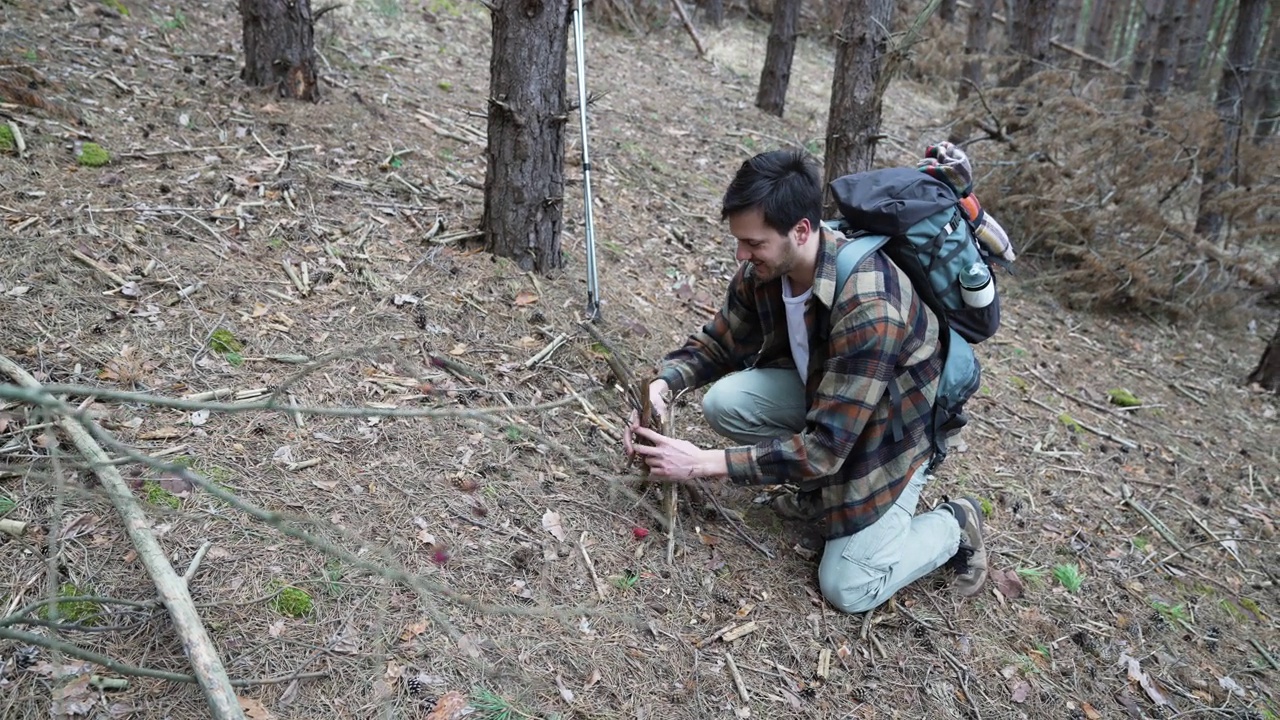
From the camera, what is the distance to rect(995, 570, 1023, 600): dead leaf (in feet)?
12.3

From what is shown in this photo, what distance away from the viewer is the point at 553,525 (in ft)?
10.6

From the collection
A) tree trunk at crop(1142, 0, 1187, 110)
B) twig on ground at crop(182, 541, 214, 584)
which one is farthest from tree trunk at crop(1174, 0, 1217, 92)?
twig on ground at crop(182, 541, 214, 584)

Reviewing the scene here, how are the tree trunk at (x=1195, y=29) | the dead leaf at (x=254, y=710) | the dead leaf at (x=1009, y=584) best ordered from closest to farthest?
the dead leaf at (x=254, y=710) → the dead leaf at (x=1009, y=584) → the tree trunk at (x=1195, y=29)

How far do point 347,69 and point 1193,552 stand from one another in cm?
706

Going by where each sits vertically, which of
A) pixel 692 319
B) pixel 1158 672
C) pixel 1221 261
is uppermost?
pixel 1221 261

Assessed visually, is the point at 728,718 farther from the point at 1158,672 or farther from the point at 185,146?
the point at 185,146

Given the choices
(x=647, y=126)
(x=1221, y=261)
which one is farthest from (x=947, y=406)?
(x=1221, y=261)

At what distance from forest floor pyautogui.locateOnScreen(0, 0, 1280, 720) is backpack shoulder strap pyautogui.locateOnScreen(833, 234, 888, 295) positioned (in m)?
1.28

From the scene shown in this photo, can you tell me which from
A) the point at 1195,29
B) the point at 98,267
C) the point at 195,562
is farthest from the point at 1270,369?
the point at 1195,29

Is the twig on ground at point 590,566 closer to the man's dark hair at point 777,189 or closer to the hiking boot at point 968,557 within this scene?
the man's dark hair at point 777,189

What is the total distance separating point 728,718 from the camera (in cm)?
282

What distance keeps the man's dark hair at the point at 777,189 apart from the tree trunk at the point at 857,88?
2.59 m

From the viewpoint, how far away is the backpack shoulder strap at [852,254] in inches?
120

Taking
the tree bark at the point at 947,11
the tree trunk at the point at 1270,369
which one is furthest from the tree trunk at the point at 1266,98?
the tree bark at the point at 947,11
